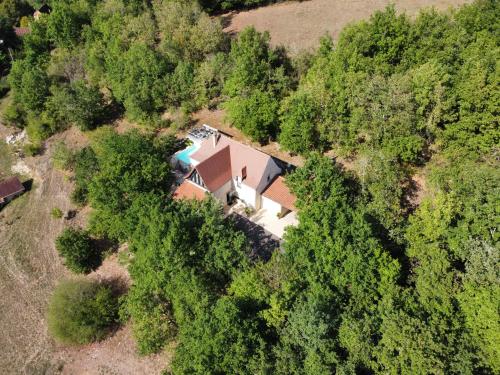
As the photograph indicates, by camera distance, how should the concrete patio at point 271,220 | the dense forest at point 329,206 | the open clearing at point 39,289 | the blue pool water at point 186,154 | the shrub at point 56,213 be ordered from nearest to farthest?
the dense forest at point 329,206 < the open clearing at point 39,289 < the concrete patio at point 271,220 < the blue pool water at point 186,154 < the shrub at point 56,213

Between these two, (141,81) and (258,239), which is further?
(141,81)

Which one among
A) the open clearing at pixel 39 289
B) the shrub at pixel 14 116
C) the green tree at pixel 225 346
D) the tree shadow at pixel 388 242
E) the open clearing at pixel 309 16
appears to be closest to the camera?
the green tree at pixel 225 346

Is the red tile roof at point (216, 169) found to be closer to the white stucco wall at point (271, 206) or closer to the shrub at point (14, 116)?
the white stucco wall at point (271, 206)

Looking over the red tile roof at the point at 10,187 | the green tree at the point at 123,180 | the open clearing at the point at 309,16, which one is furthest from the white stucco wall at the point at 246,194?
the red tile roof at the point at 10,187

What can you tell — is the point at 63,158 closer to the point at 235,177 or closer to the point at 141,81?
the point at 141,81

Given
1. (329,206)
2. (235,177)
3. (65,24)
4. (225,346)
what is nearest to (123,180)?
(235,177)

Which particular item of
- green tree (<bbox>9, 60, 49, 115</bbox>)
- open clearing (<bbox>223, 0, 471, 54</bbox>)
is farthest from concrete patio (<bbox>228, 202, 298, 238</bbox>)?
green tree (<bbox>9, 60, 49, 115</bbox>)

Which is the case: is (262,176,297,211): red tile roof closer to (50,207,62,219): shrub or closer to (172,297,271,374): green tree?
(172,297,271,374): green tree
